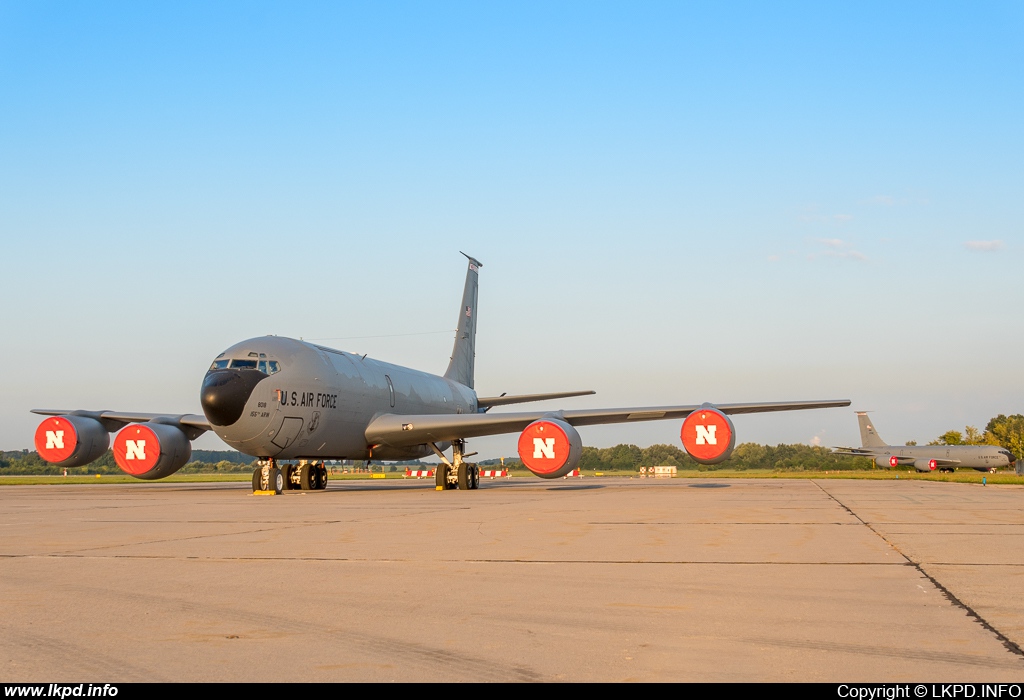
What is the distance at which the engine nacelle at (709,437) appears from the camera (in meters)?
24.4

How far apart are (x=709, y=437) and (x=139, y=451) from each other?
16.2 metres

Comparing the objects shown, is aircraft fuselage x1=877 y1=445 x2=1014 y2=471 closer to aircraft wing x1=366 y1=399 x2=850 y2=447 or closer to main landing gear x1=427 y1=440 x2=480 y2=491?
aircraft wing x1=366 y1=399 x2=850 y2=447

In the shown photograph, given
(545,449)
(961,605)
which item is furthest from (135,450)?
(961,605)

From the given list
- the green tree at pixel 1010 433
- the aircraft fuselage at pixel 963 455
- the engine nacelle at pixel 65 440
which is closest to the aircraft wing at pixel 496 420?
the engine nacelle at pixel 65 440

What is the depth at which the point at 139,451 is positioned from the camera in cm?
2572

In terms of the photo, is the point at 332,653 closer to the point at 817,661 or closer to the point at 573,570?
the point at 817,661

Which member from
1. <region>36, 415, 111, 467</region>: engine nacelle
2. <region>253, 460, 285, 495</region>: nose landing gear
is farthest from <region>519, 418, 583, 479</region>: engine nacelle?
<region>36, 415, 111, 467</region>: engine nacelle

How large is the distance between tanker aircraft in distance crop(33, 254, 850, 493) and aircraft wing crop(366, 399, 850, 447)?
34 millimetres

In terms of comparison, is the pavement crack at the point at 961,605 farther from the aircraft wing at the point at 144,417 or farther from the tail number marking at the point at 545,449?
the aircraft wing at the point at 144,417

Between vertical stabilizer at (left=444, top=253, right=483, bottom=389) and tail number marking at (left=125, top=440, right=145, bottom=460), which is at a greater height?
vertical stabilizer at (left=444, top=253, right=483, bottom=389)

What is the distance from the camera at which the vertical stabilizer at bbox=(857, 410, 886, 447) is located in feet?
286

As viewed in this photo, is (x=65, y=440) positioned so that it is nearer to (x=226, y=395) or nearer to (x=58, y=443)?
(x=58, y=443)

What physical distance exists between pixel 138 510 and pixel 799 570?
42.1 ft

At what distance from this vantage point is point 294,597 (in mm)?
6141
